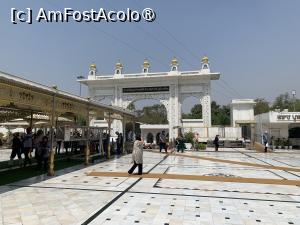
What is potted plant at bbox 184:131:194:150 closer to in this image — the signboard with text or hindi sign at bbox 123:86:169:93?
hindi sign at bbox 123:86:169:93

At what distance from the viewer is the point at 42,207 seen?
227 inches

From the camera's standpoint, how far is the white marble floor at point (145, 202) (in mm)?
5125

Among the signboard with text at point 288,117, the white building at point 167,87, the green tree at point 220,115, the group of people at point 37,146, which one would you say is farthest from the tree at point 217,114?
the group of people at point 37,146

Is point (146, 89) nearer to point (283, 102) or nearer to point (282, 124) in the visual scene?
point (282, 124)

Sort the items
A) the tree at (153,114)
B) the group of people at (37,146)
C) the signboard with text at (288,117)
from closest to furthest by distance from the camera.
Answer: the group of people at (37,146) < the signboard with text at (288,117) < the tree at (153,114)

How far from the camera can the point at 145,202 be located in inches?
246

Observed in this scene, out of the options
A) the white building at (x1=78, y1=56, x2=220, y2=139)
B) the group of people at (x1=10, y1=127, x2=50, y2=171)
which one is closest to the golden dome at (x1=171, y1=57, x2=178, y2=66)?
the white building at (x1=78, y1=56, x2=220, y2=139)

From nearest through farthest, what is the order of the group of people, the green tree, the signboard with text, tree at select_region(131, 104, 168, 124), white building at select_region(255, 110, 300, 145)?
the group of people
the signboard with text
white building at select_region(255, 110, 300, 145)
the green tree
tree at select_region(131, 104, 168, 124)

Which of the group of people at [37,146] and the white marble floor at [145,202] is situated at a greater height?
the group of people at [37,146]

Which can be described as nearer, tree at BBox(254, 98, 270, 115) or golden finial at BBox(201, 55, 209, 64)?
golden finial at BBox(201, 55, 209, 64)

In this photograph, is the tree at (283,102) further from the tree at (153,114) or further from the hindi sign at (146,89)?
the hindi sign at (146,89)

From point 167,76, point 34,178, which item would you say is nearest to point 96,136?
point 34,178

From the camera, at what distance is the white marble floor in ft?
16.8

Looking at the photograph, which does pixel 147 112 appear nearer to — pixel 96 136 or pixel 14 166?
pixel 96 136
